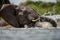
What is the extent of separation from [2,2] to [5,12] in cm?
43

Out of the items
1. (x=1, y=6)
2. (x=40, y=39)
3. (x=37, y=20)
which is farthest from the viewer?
(x=1, y=6)

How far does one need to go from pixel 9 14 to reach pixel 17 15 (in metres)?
0.20

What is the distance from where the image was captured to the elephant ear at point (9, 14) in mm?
6203

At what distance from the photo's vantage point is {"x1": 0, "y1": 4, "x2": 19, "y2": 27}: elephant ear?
6203 millimetres

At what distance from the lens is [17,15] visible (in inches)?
244

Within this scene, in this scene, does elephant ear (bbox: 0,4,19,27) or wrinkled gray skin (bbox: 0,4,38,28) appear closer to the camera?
wrinkled gray skin (bbox: 0,4,38,28)

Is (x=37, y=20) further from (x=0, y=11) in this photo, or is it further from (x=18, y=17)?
(x=0, y=11)

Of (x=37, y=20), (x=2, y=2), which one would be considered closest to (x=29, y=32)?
(x=37, y=20)

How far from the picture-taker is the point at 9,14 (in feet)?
20.7

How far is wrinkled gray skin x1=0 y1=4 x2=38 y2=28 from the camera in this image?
6.02 metres

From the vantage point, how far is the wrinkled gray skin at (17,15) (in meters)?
6.02

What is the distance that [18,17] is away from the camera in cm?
615

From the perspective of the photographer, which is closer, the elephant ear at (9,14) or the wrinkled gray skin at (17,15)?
the wrinkled gray skin at (17,15)

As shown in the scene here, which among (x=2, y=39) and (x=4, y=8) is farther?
(x=4, y=8)
